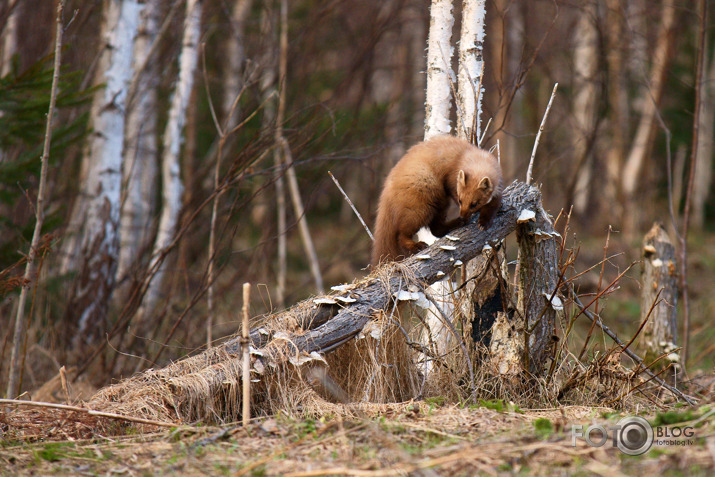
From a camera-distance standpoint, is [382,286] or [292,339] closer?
[292,339]

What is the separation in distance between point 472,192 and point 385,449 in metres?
2.08

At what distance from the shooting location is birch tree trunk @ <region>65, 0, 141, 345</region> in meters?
7.21

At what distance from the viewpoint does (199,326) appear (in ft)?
23.6

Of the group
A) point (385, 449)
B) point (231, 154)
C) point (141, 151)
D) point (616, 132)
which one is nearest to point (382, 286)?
point (385, 449)

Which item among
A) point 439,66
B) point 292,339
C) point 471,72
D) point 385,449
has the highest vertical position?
point 439,66

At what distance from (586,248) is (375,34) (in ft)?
23.1

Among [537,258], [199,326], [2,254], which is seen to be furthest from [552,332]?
[2,254]

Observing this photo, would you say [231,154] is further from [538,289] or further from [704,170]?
[704,170]

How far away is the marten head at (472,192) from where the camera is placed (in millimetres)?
4551

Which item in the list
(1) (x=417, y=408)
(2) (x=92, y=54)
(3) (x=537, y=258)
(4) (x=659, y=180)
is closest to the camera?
(1) (x=417, y=408)

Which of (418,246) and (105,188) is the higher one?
(105,188)

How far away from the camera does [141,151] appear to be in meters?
10.5

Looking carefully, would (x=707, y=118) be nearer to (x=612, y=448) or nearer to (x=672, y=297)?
(x=672, y=297)

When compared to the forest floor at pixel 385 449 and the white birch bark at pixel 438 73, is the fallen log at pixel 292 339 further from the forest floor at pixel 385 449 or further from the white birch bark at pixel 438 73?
the white birch bark at pixel 438 73
